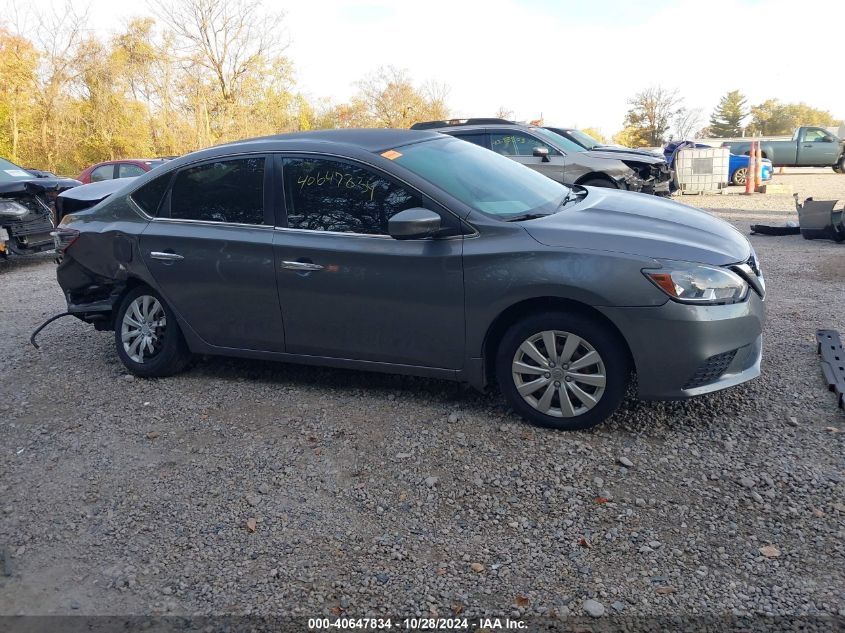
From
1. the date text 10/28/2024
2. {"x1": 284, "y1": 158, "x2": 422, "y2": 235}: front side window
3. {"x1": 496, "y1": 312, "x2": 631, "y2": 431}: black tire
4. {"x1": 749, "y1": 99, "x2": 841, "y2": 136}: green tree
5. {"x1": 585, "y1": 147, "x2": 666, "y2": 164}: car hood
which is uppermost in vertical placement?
{"x1": 749, "y1": 99, "x2": 841, "y2": 136}: green tree

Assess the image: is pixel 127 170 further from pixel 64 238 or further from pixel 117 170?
pixel 64 238

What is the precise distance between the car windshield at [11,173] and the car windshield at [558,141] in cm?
830

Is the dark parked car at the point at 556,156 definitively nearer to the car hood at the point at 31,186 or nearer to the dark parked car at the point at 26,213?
the car hood at the point at 31,186

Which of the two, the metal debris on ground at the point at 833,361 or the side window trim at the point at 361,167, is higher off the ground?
the side window trim at the point at 361,167

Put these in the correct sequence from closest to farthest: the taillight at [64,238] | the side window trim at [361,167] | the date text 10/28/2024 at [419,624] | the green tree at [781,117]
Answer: the date text 10/28/2024 at [419,624] → the side window trim at [361,167] → the taillight at [64,238] → the green tree at [781,117]

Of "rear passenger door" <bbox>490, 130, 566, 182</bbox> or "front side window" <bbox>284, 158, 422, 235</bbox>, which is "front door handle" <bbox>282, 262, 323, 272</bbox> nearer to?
"front side window" <bbox>284, 158, 422, 235</bbox>

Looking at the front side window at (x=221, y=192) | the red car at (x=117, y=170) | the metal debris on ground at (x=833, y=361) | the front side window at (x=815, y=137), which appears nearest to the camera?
the metal debris on ground at (x=833, y=361)

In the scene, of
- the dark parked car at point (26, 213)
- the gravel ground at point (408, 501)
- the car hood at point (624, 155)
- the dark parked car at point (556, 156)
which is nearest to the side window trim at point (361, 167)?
the gravel ground at point (408, 501)

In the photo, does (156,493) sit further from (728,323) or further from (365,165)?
(728,323)

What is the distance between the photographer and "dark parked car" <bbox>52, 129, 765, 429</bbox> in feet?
13.0

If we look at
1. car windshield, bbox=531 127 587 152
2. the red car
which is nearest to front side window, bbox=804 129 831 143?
car windshield, bbox=531 127 587 152

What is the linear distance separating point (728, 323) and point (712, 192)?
17.5 metres

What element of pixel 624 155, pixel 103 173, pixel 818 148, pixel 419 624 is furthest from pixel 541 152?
pixel 818 148

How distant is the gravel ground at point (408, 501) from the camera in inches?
115
